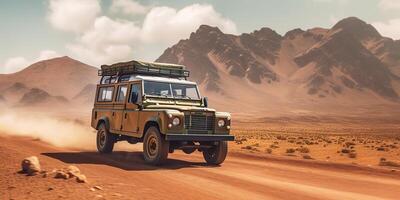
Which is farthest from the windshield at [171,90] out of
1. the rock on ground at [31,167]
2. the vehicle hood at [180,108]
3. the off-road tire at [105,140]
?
the rock on ground at [31,167]

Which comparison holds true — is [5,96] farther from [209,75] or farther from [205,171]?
[205,171]

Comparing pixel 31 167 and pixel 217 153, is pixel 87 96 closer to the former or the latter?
pixel 217 153

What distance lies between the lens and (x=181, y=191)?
8.23 m

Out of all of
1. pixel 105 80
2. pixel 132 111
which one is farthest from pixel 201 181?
pixel 105 80

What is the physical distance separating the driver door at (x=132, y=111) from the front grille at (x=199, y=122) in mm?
1790

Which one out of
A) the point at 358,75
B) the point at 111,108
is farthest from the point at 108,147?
the point at 358,75

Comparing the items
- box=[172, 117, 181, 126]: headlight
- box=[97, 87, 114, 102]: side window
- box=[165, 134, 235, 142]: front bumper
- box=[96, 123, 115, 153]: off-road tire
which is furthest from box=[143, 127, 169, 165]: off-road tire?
box=[97, 87, 114, 102]: side window

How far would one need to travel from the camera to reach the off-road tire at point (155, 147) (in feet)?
38.7

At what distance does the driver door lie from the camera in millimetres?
12938

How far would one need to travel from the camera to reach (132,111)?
13258mm

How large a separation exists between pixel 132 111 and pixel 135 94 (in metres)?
0.65

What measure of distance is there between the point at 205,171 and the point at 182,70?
15.4 ft

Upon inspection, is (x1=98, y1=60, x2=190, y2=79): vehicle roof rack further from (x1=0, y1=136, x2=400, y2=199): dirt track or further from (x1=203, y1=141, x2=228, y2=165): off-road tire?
(x1=203, y1=141, x2=228, y2=165): off-road tire

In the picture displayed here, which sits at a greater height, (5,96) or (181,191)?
(5,96)
